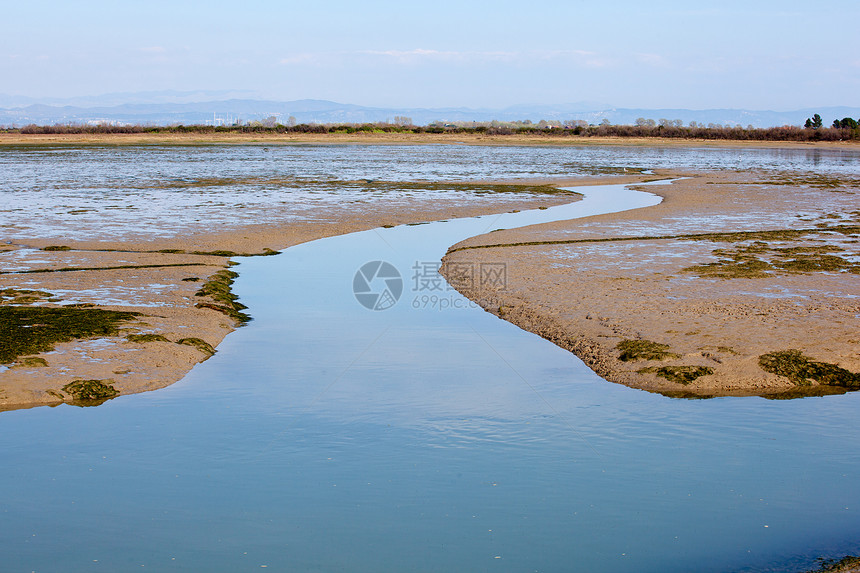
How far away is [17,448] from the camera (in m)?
6.51

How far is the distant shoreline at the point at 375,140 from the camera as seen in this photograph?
252 feet

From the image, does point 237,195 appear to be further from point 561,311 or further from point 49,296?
point 561,311

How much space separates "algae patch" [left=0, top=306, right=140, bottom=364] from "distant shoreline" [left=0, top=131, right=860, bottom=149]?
66.4 m

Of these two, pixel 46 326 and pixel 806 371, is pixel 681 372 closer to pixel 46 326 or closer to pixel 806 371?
pixel 806 371

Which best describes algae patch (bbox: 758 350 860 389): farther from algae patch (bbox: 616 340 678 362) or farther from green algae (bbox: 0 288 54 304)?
green algae (bbox: 0 288 54 304)

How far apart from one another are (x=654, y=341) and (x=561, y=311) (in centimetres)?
174

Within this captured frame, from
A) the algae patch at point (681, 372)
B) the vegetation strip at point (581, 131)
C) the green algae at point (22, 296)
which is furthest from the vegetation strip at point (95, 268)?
the vegetation strip at point (581, 131)

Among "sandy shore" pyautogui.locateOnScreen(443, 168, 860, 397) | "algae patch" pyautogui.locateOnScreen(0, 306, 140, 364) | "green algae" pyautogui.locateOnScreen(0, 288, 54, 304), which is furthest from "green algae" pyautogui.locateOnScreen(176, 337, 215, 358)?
"sandy shore" pyautogui.locateOnScreen(443, 168, 860, 397)

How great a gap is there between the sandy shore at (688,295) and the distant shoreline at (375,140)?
5972cm

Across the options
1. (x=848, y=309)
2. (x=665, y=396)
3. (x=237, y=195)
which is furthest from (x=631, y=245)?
(x=237, y=195)

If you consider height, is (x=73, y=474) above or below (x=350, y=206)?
below

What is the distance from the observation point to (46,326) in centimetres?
924

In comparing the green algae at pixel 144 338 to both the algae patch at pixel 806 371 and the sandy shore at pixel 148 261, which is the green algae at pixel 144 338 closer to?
the sandy shore at pixel 148 261

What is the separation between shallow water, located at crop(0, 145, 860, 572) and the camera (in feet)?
16.3
